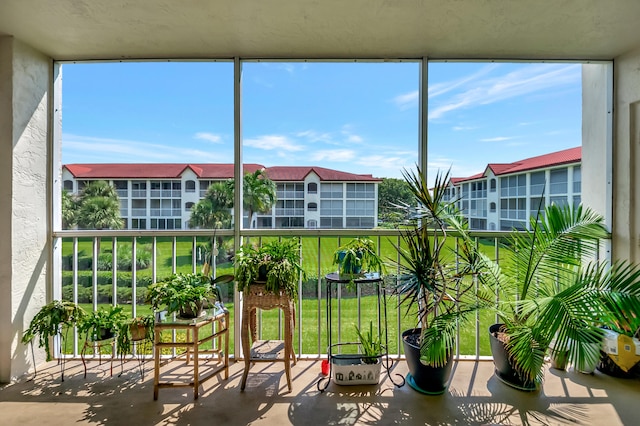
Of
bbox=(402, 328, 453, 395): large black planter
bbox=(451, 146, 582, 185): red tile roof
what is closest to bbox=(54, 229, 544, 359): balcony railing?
bbox=(402, 328, 453, 395): large black planter

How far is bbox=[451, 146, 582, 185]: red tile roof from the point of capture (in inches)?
93.9

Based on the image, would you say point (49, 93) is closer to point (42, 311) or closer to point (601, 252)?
point (42, 311)

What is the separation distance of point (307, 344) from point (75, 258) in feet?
6.81

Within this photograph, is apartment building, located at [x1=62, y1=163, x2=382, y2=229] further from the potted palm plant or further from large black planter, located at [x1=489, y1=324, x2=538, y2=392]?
large black planter, located at [x1=489, y1=324, x2=538, y2=392]

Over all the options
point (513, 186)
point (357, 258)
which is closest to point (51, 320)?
point (357, 258)

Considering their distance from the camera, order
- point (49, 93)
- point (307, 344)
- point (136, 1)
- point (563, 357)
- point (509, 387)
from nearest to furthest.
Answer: point (136, 1) → point (509, 387) → point (563, 357) → point (49, 93) → point (307, 344)

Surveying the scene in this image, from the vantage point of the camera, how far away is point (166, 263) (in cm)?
244

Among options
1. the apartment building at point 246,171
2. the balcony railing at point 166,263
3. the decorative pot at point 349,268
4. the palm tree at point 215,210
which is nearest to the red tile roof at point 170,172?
the apartment building at point 246,171

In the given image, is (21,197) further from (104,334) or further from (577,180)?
(577,180)

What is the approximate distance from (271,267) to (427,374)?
Answer: 123cm

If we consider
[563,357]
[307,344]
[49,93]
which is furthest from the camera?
[307,344]

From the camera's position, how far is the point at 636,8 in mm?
1775

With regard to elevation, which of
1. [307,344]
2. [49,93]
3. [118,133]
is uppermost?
[49,93]

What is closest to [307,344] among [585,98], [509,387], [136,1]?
[509,387]
